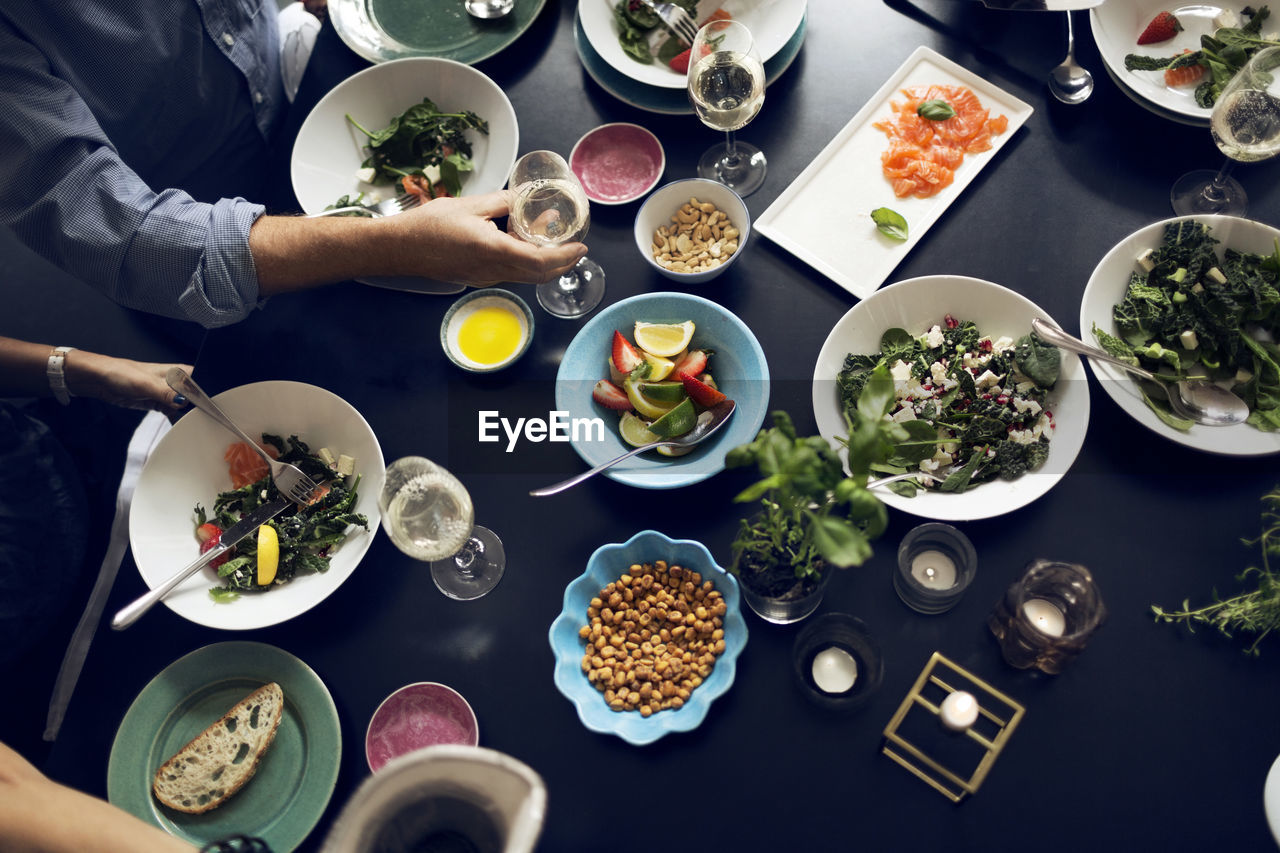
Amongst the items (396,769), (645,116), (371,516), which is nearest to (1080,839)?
(396,769)

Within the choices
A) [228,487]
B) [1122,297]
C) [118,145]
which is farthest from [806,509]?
[118,145]

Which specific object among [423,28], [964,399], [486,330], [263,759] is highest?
[423,28]

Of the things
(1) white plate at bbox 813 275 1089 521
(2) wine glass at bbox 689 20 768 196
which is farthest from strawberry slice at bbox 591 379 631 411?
(2) wine glass at bbox 689 20 768 196

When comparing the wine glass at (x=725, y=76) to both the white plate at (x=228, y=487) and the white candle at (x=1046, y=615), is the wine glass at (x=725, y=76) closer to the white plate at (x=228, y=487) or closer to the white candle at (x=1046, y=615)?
the white plate at (x=228, y=487)

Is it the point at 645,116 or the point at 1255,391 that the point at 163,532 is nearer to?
the point at 645,116

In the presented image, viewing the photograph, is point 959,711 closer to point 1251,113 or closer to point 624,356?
point 624,356

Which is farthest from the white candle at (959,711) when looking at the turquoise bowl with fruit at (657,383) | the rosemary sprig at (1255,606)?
the turquoise bowl with fruit at (657,383)
